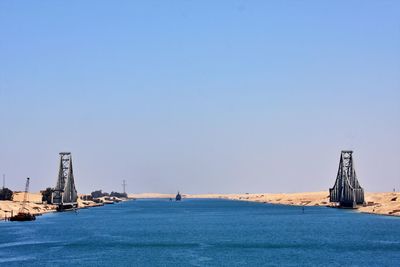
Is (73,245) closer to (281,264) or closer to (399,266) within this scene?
(281,264)

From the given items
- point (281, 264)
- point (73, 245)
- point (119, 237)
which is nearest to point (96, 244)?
point (73, 245)

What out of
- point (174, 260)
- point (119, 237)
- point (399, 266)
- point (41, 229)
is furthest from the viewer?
point (41, 229)

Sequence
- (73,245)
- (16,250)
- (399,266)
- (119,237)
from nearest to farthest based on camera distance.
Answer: (399,266)
(16,250)
(73,245)
(119,237)

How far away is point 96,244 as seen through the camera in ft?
406

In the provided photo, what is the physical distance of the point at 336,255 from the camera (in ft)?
337

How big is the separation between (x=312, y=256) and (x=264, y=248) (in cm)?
1487

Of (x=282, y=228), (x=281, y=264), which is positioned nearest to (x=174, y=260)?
(x=281, y=264)

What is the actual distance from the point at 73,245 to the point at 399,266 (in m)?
63.0

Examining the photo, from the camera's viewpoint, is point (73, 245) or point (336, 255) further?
point (73, 245)

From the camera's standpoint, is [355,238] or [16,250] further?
[355,238]

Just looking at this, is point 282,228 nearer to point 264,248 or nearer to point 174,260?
point 264,248

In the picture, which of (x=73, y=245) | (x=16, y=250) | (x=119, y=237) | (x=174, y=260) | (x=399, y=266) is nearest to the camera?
(x=399, y=266)

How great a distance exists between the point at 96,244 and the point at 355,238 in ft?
174

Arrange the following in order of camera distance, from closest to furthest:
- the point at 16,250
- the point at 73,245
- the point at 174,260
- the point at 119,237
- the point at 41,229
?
the point at 174,260 → the point at 16,250 → the point at 73,245 → the point at 119,237 → the point at 41,229
